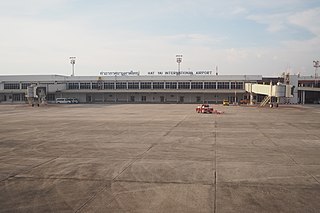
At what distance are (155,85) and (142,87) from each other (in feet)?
16.3

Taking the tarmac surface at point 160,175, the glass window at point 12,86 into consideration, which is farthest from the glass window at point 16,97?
the tarmac surface at point 160,175

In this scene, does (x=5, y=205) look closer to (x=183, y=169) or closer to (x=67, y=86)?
(x=183, y=169)

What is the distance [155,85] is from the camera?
109 metres

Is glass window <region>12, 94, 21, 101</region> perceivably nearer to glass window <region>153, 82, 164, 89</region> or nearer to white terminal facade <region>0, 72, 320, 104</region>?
white terminal facade <region>0, 72, 320, 104</region>

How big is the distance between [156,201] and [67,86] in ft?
359

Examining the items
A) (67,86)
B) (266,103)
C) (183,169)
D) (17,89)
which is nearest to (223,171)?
(183,169)

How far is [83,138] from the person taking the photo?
2489cm

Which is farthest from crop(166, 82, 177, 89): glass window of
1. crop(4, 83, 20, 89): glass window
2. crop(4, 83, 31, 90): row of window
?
crop(4, 83, 20, 89): glass window

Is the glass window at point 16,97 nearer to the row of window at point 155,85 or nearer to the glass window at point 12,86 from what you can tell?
the glass window at point 12,86

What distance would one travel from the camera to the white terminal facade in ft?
332

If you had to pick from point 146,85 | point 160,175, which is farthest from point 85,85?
point 160,175

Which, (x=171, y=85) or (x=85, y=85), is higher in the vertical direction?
(x=85, y=85)

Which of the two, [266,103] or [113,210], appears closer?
[113,210]

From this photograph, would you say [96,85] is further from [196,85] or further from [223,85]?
[223,85]
